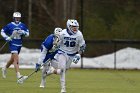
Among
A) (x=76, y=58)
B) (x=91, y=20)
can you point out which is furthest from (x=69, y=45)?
(x=91, y=20)

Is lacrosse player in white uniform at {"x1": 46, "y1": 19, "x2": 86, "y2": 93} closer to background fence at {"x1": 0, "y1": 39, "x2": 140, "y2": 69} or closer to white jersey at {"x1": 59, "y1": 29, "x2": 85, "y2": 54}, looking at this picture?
white jersey at {"x1": 59, "y1": 29, "x2": 85, "y2": 54}

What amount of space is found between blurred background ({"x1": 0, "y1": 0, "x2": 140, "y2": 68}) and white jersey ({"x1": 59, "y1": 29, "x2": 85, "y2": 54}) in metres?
14.9

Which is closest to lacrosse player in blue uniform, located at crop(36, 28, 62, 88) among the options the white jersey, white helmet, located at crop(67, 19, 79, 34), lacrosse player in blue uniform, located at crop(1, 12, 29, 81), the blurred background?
the white jersey

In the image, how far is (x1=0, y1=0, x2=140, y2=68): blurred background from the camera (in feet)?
109

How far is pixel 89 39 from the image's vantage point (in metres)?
33.8

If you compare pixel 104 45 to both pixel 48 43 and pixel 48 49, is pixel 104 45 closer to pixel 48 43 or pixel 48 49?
pixel 48 49

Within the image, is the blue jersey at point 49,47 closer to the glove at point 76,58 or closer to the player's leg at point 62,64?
the player's leg at point 62,64

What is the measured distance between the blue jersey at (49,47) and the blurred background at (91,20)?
13.3m

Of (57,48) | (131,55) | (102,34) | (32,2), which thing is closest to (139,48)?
(131,55)

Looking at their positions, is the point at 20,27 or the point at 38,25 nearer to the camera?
the point at 20,27

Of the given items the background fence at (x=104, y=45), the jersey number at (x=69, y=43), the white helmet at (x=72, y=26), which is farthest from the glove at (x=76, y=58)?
the background fence at (x=104, y=45)

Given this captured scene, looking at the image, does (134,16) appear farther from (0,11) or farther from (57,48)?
(57,48)

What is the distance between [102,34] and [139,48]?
3988 mm

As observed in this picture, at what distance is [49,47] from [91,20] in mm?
17648
